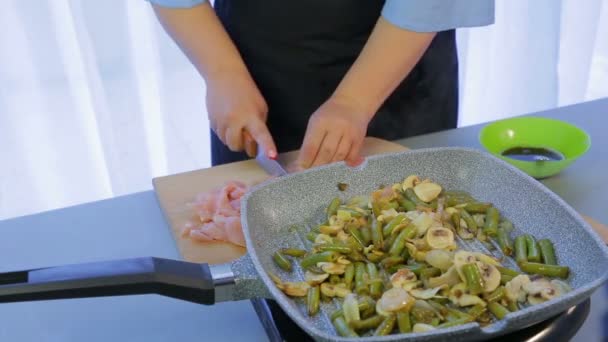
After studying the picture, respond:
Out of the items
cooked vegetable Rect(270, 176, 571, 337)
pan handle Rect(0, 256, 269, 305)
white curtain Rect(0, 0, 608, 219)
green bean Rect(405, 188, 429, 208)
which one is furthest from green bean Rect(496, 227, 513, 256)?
white curtain Rect(0, 0, 608, 219)

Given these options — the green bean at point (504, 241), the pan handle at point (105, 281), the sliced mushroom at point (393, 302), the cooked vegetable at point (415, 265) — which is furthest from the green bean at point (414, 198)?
the pan handle at point (105, 281)

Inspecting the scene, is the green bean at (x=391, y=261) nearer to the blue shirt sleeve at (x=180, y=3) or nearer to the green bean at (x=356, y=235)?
the green bean at (x=356, y=235)

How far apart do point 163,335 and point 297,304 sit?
17cm

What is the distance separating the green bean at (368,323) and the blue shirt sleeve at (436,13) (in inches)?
20.5

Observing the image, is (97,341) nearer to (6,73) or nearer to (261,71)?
(261,71)

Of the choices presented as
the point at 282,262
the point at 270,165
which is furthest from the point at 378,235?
the point at 270,165

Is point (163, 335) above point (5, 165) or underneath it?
above

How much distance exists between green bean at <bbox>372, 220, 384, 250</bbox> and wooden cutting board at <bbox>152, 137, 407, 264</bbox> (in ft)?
0.61

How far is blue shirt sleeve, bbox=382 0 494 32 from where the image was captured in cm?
108

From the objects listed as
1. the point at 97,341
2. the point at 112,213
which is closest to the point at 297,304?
the point at 97,341

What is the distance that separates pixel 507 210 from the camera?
37.0 inches

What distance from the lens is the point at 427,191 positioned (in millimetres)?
963

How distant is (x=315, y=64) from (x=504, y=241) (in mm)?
539

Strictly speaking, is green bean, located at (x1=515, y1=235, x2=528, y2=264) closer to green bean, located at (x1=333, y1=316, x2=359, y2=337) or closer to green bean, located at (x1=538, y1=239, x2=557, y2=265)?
green bean, located at (x1=538, y1=239, x2=557, y2=265)
